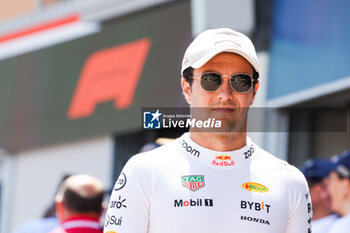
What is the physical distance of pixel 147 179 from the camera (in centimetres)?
314

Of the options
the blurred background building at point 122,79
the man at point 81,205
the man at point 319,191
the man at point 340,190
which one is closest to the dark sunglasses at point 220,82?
the man at point 81,205

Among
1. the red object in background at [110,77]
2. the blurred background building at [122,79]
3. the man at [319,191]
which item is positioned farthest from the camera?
the red object in background at [110,77]

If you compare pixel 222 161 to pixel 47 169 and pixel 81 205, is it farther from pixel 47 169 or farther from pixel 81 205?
pixel 47 169

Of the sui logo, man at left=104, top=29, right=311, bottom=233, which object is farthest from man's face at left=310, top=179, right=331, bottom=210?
man at left=104, top=29, right=311, bottom=233

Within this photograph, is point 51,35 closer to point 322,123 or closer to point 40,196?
point 40,196

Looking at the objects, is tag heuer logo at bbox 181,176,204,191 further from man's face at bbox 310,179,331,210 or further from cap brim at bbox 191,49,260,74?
man's face at bbox 310,179,331,210

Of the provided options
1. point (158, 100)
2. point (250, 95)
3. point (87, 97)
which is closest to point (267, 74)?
point (158, 100)

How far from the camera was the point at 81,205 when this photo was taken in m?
5.47

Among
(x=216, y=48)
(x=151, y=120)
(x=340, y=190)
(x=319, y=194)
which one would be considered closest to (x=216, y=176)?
(x=216, y=48)

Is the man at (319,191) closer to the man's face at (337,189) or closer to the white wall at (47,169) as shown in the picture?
the man's face at (337,189)

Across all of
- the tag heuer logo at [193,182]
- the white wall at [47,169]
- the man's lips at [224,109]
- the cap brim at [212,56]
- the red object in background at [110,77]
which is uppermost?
the red object in background at [110,77]

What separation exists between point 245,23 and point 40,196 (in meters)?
5.16

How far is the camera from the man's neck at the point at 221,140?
321cm

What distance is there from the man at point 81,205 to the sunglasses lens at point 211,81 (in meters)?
2.22
